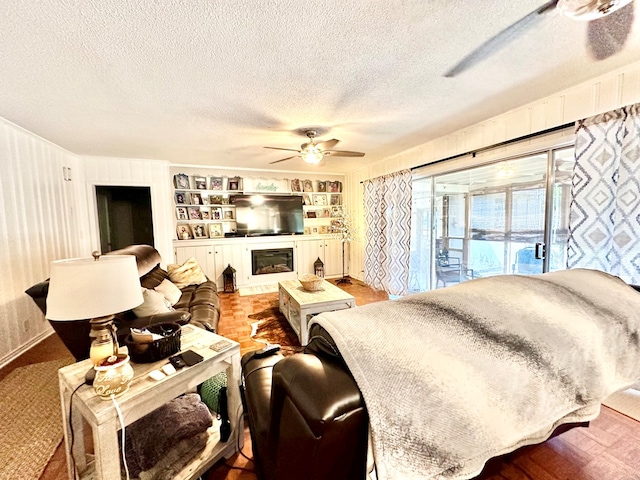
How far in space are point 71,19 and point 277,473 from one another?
223 cm

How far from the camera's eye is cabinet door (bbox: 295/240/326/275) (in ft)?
17.9

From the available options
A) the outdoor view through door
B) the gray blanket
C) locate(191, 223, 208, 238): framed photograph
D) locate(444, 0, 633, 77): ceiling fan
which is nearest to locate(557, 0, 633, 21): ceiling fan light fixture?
locate(444, 0, 633, 77): ceiling fan

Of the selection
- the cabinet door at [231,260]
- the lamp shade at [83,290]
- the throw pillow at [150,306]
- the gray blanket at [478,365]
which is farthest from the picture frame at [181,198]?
the gray blanket at [478,365]

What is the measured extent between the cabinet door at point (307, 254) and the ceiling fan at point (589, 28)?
4.01 metres

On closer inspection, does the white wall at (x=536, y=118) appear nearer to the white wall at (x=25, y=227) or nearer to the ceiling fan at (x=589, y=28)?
the ceiling fan at (x=589, y=28)

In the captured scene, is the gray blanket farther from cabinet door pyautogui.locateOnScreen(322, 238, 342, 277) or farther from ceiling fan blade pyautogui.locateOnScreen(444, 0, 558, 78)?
cabinet door pyautogui.locateOnScreen(322, 238, 342, 277)

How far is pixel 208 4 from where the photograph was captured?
1.27 meters

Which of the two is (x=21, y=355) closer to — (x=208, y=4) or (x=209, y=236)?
(x=209, y=236)

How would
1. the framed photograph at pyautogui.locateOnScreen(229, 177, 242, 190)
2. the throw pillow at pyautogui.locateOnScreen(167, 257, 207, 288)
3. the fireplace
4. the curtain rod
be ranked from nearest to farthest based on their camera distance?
the curtain rod, the throw pillow at pyautogui.locateOnScreen(167, 257, 207, 288), the framed photograph at pyautogui.locateOnScreen(229, 177, 242, 190), the fireplace

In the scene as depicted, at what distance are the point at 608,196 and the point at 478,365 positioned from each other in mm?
2132

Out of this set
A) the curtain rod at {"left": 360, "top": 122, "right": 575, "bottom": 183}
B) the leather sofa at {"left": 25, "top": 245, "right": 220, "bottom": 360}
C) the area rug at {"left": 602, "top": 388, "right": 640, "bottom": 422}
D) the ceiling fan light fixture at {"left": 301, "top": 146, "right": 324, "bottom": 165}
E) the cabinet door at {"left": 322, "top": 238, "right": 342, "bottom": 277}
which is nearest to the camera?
the leather sofa at {"left": 25, "top": 245, "right": 220, "bottom": 360}

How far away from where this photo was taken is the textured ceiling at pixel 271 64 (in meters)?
1.34

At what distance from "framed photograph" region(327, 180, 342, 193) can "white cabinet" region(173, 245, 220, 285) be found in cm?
269

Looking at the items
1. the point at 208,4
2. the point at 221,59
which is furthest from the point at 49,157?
the point at 208,4
